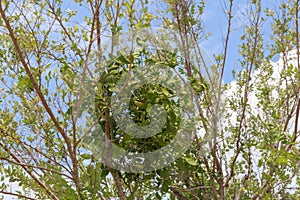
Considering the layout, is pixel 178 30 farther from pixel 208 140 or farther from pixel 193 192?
pixel 193 192

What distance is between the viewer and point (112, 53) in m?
2.78

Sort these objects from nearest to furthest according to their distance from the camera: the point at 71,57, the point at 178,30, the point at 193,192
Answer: the point at 71,57, the point at 193,192, the point at 178,30

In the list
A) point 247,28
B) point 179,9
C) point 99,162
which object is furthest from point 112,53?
point 247,28

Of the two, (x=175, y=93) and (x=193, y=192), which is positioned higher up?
(x=175, y=93)

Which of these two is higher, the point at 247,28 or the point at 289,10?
the point at 289,10

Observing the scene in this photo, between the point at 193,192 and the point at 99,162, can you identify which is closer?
the point at 99,162

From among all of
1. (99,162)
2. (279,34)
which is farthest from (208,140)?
(279,34)

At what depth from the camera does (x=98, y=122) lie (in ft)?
8.85

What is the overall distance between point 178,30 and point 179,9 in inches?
9.6

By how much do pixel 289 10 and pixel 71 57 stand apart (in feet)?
8.58

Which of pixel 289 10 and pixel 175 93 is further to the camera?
pixel 289 10

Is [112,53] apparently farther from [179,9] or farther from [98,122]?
[179,9]

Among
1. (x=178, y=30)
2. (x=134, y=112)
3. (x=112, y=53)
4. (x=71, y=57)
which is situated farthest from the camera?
(x=178, y=30)

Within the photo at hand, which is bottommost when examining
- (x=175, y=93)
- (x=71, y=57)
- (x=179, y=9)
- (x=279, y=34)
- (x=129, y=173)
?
(x=129, y=173)
